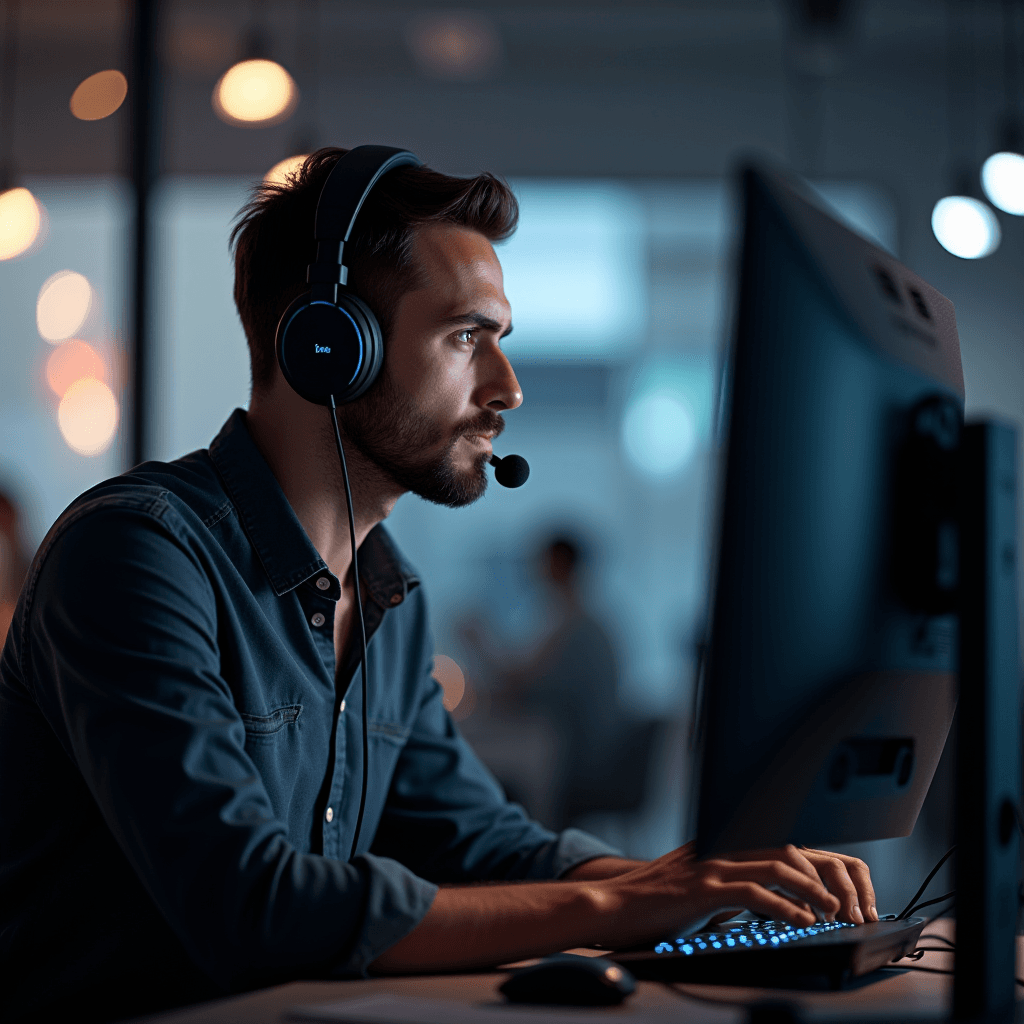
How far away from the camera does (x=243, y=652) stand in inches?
38.8

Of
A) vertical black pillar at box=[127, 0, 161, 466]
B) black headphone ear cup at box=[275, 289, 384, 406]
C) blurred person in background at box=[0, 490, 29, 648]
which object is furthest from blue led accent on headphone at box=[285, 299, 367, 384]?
blurred person in background at box=[0, 490, 29, 648]

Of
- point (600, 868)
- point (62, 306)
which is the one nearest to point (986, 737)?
point (600, 868)

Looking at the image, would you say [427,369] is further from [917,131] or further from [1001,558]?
[917,131]

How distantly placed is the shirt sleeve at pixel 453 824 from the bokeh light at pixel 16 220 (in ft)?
8.62

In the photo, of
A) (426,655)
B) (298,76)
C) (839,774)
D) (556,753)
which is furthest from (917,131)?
(839,774)

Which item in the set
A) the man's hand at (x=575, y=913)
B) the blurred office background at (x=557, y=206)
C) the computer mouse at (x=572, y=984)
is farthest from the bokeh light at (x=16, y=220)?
the computer mouse at (x=572, y=984)

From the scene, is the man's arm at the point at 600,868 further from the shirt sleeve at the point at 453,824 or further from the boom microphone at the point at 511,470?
the boom microphone at the point at 511,470

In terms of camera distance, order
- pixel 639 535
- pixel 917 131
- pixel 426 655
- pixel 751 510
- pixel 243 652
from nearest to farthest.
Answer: pixel 751 510
pixel 243 652
pixel 426 655
pixel 917 131
pixel 639 535

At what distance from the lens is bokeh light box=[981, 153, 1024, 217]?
356 cm

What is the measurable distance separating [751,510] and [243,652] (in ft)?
1.71

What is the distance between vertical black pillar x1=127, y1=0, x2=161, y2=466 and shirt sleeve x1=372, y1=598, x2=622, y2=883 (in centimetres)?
→ 176

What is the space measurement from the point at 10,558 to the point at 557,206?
3.06m

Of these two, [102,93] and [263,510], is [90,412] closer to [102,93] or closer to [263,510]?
[102,93]

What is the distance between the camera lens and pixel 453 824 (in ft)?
4.02
